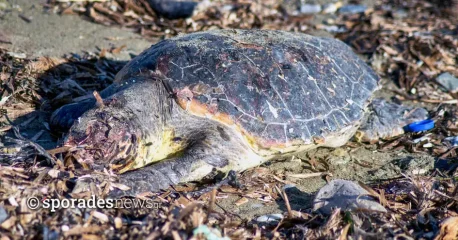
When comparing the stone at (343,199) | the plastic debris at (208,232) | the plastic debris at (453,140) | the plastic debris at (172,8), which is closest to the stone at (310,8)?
the plastic debris at (172,8)

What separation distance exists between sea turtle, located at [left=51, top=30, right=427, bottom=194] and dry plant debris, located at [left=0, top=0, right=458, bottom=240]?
7.4 inches

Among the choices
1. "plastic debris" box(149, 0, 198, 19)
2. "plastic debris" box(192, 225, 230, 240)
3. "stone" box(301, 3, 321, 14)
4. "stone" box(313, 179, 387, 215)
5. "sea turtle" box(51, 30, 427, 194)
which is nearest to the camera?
"plastic debris" box(192, 225, 230, 240)

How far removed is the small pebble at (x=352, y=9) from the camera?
318 inches

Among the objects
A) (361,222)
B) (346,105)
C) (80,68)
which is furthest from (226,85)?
(80,68)

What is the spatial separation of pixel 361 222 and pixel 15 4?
522cm

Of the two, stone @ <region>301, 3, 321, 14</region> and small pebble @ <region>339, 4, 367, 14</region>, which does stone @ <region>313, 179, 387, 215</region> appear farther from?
small pebble @ <region>339, 4, 367, 14</region>

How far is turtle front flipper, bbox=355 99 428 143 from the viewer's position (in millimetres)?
5035

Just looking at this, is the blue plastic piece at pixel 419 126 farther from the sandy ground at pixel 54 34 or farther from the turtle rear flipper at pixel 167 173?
the sandy ground at pixel 54 34

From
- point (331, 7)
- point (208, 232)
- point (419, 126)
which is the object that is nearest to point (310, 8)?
point (331, 7)

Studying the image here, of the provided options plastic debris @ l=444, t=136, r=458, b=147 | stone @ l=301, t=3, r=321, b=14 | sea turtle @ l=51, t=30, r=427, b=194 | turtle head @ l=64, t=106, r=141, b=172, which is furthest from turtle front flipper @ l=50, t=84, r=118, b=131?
stone @ l=301, t=3, r=321, b=14

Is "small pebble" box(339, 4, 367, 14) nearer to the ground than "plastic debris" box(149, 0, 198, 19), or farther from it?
nearer to the ground

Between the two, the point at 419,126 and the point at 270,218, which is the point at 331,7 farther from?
the point at 270,218

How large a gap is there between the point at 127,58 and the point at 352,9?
12.6 feet

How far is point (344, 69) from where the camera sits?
16.4 ft
